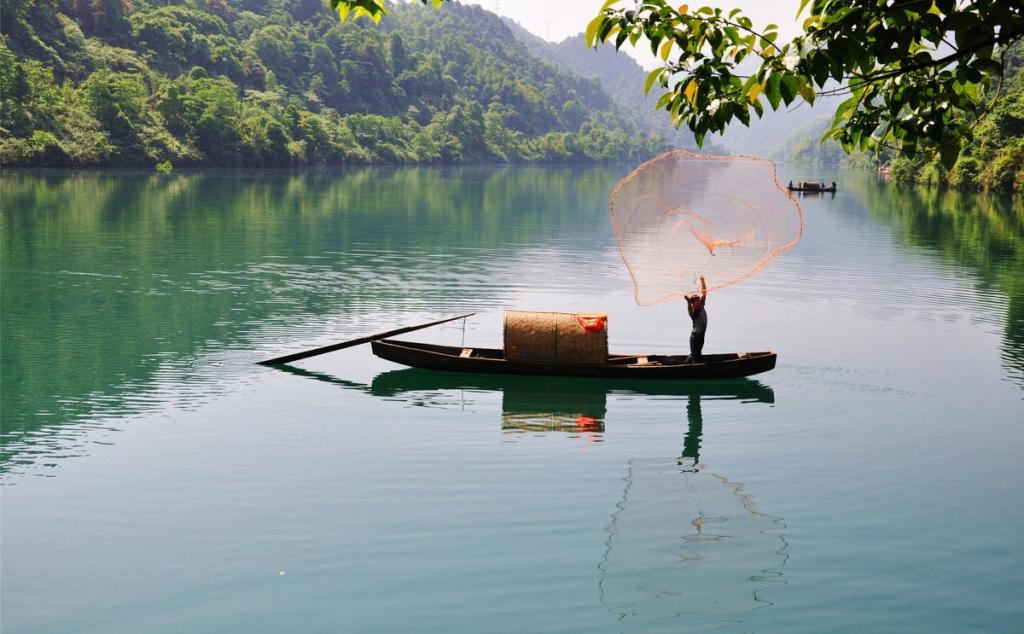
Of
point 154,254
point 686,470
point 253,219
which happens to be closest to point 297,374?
point 686,470

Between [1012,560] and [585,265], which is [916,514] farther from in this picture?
[585,265]

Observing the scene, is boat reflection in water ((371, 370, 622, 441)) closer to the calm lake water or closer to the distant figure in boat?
the calm lake water

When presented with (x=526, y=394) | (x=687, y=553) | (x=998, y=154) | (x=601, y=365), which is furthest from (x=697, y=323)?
(x=998, y=154)

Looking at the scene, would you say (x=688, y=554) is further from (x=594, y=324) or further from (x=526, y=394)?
(x=594, y=324)

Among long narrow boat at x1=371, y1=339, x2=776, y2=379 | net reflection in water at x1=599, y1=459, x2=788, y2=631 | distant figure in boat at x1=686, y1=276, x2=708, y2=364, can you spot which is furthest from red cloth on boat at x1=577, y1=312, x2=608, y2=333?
net reflection in water at x1=599, y1=459, x2=788, y2=631

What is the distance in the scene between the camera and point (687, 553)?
1370 centimetres

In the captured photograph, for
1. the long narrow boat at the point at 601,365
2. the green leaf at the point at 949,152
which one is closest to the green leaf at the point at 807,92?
the green leaf at the point at 949,152

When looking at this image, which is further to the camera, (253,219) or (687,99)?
(253,219)

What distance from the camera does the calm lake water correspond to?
12055 mm

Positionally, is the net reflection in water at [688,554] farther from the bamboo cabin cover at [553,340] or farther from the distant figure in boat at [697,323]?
the distant figure in boat at [697,323]

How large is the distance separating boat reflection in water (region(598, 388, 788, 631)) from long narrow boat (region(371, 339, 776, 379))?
16.5 ft

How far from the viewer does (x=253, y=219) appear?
208ft

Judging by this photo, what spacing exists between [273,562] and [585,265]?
112ft

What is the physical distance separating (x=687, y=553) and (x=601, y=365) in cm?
896
